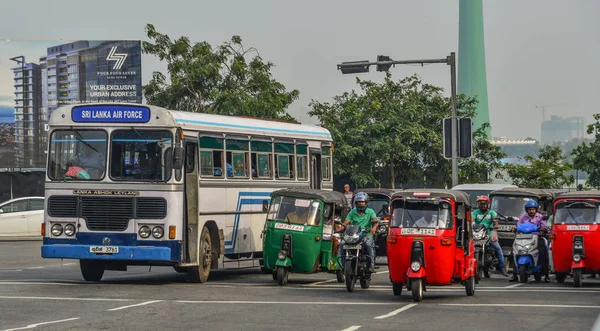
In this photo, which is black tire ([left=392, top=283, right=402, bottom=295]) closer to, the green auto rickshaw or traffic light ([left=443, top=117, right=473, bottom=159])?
the green auto rickshaw

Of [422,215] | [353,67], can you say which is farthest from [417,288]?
[353,67]

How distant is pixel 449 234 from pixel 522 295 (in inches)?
83.8

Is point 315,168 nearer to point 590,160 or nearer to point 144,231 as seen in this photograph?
point 144,231

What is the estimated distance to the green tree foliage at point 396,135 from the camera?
198 feet

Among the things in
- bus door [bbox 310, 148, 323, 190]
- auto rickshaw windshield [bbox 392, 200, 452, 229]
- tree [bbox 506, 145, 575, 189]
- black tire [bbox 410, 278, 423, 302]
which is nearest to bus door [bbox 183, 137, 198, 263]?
auto rickshaw windshield [bbox 392, 200, 452, 229]

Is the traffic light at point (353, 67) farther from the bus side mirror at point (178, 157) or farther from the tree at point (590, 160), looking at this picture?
the tree at point (590, 160)

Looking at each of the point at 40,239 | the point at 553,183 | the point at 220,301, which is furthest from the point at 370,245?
the point at 553,183

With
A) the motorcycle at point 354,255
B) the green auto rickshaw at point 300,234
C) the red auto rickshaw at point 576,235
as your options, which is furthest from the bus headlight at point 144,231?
the red auto rickshaw at point 576,235

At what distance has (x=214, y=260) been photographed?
Answer: 23.6 meters

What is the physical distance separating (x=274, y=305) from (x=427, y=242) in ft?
8.97

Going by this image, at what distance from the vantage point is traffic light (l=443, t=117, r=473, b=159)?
32906 millimetres

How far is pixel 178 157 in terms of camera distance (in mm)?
21344

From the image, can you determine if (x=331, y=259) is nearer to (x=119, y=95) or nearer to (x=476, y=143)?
(x=119, y=95)

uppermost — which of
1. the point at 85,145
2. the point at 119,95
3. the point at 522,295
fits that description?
the point at 119,95
